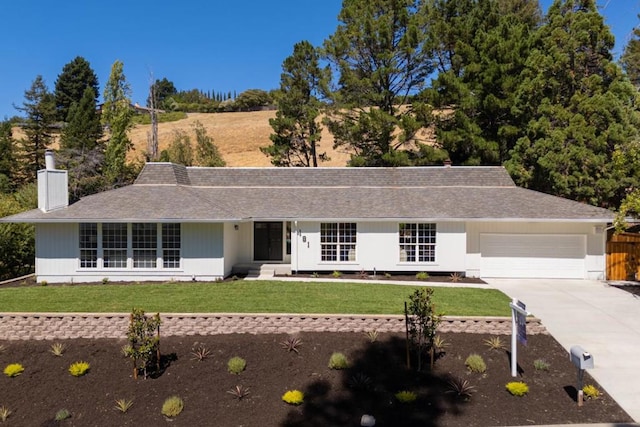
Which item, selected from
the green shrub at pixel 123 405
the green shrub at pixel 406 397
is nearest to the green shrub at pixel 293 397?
the green shrub at pixel 406 397

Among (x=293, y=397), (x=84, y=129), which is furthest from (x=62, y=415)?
(x=84, y=129)

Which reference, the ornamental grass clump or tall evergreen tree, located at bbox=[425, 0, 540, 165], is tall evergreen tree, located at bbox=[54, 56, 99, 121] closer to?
tall evergreen tree, located at bbox=[425, 0, 540, 165]

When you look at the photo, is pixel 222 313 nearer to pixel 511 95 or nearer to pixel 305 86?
pixel 511 95

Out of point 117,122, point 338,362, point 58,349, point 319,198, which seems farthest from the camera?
point 117,122

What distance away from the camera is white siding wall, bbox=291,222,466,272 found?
1686 cm

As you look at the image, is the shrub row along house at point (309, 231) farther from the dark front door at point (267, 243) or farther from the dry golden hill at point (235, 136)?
the dry golden hill at point (235, 136)

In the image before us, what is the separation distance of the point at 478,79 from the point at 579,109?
707 centimetres

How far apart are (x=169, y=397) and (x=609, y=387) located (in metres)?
8.22

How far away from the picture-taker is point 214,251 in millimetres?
16062

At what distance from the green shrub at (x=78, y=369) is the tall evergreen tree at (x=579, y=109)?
2096 centimetres

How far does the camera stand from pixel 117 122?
3375 cm

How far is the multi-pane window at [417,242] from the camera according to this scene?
17.0 metres

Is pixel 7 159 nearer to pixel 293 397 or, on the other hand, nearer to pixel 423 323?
pixel 293 397

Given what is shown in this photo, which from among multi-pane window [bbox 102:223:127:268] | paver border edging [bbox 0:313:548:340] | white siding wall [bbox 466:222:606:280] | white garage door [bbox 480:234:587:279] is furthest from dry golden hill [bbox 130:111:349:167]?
paver border edging [bbox 0:313:548:340]
